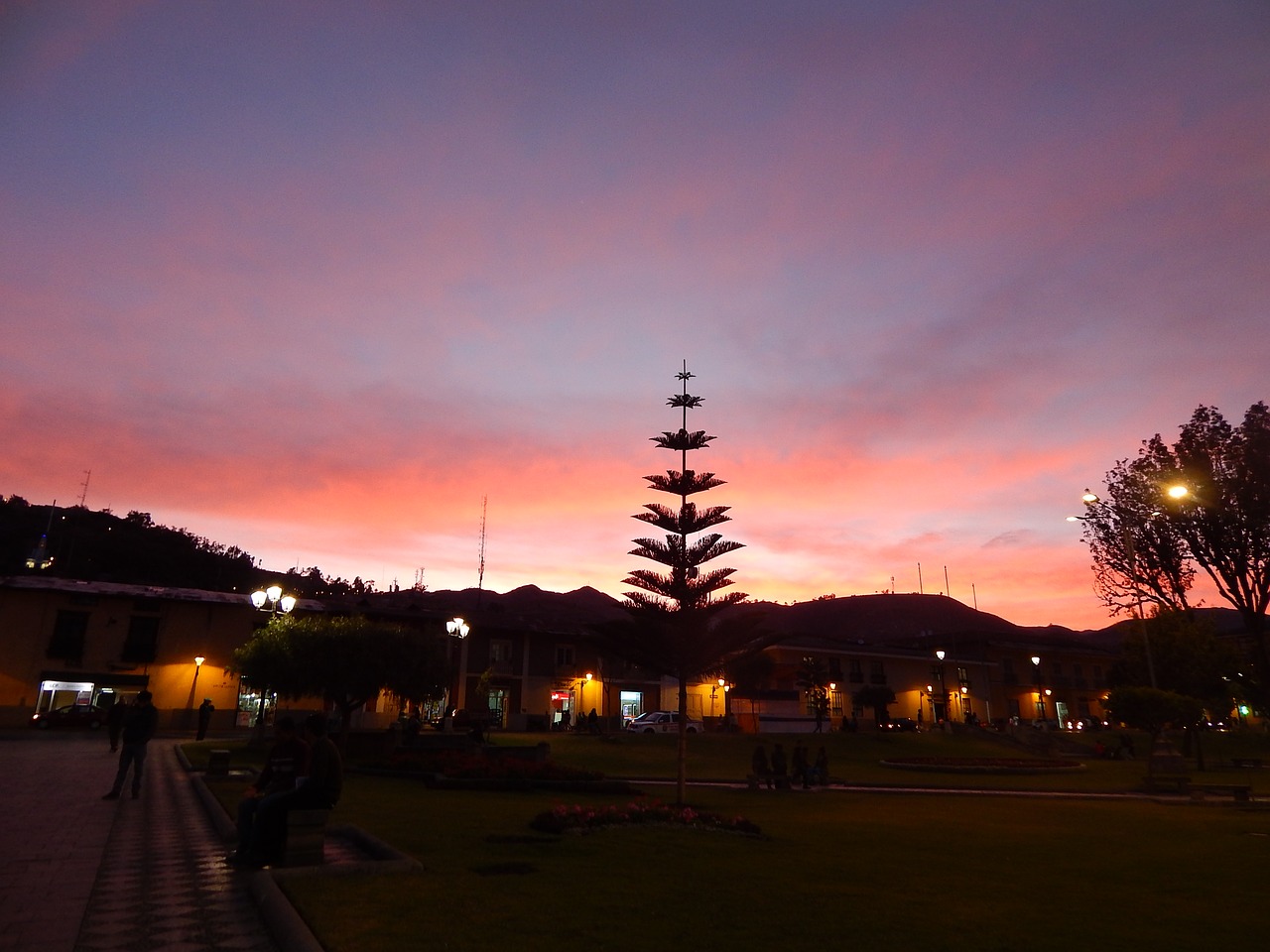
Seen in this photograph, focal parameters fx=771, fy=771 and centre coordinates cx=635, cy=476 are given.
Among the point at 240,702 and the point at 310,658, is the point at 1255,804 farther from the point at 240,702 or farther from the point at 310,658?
the point at 240,702

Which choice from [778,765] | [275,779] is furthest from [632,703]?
[275,779]

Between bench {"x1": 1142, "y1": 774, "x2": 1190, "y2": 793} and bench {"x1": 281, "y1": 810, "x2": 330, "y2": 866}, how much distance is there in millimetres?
25574

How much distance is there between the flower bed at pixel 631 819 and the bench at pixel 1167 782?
18590mm

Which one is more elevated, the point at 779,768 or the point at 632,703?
the point at 632,703

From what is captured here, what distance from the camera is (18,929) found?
5.83 meters

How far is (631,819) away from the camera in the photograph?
11.7m

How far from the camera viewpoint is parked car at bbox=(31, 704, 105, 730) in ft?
118

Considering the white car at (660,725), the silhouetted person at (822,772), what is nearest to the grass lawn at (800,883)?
the silhouetted person at (822,772)

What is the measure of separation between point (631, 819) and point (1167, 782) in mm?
21162

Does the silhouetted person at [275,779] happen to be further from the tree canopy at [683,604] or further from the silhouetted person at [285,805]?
the tree canopy at [683,604]

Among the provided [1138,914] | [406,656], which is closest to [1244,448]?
[1138,914]

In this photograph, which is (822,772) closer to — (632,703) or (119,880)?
(119,880)

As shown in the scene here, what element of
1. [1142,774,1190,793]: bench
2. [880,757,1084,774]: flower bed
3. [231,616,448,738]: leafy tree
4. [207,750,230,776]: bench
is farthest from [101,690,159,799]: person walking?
[880,757,1084,774]: flower bed

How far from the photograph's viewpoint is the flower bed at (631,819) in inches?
436
